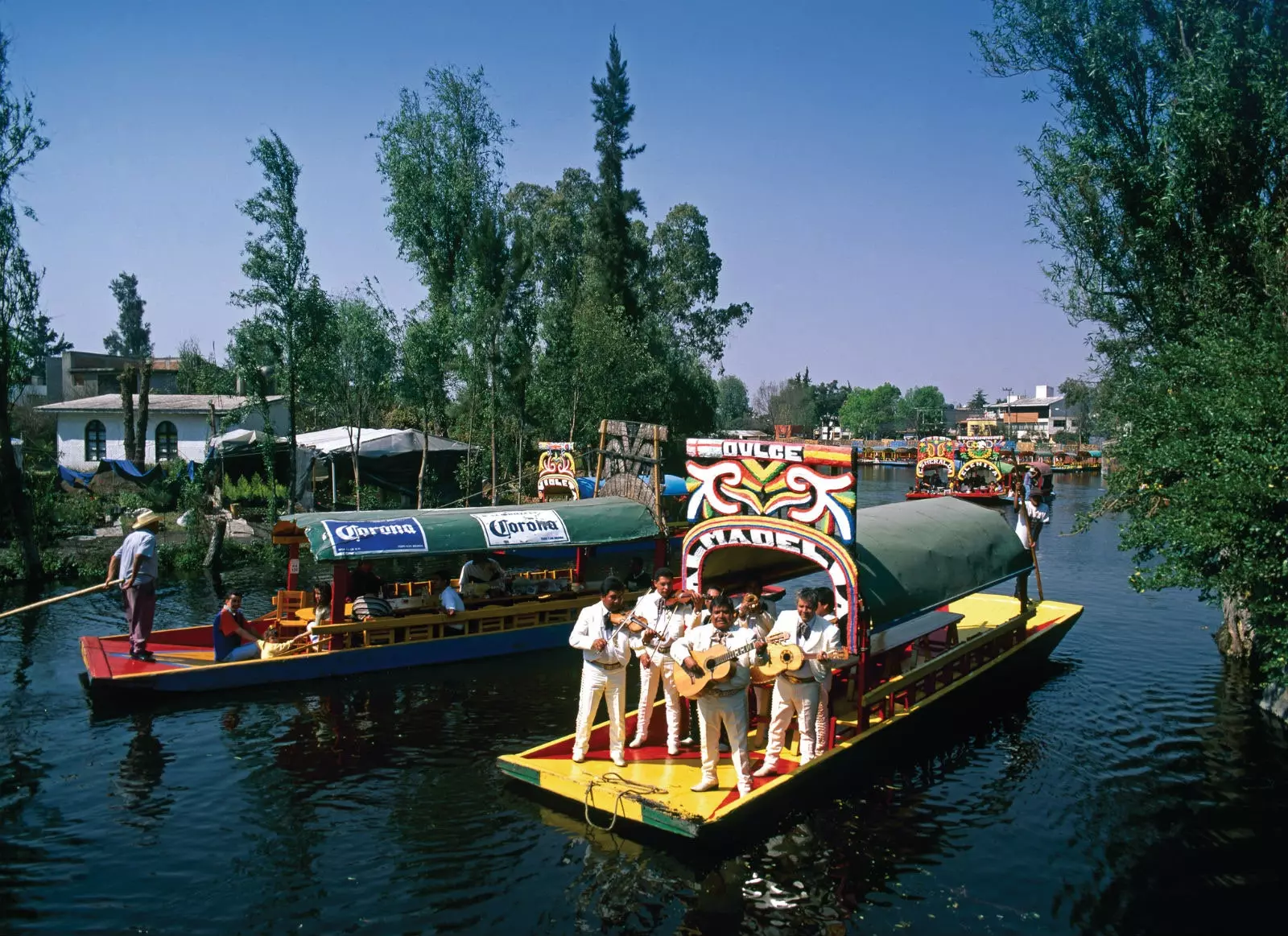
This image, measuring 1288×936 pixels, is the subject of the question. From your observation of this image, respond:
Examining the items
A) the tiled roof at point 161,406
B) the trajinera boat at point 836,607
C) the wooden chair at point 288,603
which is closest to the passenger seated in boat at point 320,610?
the wooden chair at point 288,603

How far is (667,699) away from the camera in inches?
449

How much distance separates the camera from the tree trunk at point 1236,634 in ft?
58.5

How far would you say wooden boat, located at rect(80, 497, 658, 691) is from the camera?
15.5 m

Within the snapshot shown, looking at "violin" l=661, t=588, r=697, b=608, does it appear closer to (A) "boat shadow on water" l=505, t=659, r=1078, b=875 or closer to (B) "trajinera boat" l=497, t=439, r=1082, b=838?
(B) "trajinera boat" l=497, t=439, r=1082, b=838

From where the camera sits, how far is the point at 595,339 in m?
36.5

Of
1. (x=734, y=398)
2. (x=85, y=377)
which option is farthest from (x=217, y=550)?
(x=734, y=398)

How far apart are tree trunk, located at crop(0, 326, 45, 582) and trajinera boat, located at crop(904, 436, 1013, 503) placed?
38.6m

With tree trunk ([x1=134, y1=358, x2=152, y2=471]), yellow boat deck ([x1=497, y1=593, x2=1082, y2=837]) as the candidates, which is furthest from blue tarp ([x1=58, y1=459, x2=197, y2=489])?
yellow boat deck ([x1=497, y1=593, x2=1082, y2=837])

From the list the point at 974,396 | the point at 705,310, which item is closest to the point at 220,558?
the point at 705,310

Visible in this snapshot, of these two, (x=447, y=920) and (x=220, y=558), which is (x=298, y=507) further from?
(x=447, y=920)

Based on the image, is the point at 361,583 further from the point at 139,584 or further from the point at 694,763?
the point at 694,763

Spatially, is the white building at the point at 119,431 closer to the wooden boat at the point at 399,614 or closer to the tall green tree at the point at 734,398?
the wooden boat at the point at 399,614

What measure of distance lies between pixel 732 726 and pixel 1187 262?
1421cm

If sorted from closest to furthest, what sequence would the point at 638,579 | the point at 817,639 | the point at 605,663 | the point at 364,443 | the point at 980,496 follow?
1. the point at 817,639
2. the point at 605,663
3. the point at 638,579
4. the point at 364,443
5. the point at 980,496
